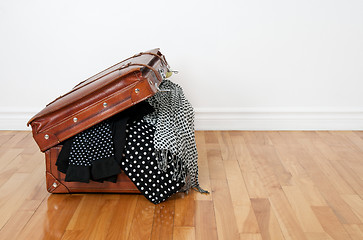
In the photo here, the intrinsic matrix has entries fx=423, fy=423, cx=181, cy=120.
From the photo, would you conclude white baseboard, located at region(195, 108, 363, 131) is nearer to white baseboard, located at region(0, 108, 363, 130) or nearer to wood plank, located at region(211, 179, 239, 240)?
white baseboard, located at region(0, 108, 363, 130)

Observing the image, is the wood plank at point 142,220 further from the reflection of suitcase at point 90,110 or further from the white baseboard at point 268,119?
the white baseboard at point 268,119

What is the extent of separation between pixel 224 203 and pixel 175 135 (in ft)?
1.37

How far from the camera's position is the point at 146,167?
2.06m

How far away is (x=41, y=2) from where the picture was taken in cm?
296

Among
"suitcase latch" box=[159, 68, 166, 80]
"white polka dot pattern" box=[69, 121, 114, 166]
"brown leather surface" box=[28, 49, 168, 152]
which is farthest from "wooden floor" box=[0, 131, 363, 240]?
"suitcase latch" box=[159, 68, 166, 80]

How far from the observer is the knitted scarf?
2.04 metres

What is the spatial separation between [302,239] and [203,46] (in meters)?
1.63

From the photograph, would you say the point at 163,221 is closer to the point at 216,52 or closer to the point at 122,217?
the point at 122,217

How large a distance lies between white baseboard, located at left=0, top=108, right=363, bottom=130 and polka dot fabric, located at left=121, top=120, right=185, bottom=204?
3.59ft

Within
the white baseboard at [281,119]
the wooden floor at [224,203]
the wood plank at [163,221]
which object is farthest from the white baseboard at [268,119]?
the wood plank at [163,221]

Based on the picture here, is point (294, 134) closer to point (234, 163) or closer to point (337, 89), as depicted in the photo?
point (337, 89)

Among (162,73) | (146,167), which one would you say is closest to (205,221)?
(146,167)

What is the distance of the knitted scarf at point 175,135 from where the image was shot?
204 centimetres

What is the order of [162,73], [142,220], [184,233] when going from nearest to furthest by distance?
1. [184,233]
2. [142,220]
3. [162,73]
